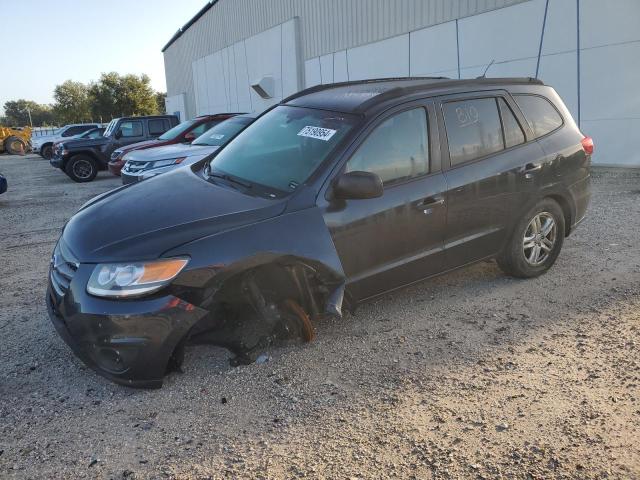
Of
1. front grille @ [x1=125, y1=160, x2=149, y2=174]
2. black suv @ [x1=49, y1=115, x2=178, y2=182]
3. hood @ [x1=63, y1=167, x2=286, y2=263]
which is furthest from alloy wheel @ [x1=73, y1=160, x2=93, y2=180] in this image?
hood @ [x1=63, y1=167, x2=286, y2=263]

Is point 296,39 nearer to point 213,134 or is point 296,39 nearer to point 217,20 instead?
point 217,20

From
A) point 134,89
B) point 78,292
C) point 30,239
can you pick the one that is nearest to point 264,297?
point 78,292

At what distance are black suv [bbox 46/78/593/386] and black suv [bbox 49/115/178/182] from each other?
11.3 meters

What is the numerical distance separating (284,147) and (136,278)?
60.7 inches

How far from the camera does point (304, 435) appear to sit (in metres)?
2.69

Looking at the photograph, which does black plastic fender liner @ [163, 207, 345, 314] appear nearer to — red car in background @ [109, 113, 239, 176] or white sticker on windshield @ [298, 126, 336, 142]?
white sticker on windshield @ [298, 126, 336, 142]

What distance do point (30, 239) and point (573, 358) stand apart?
7.03 meters

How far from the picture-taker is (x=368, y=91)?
13.1 feet

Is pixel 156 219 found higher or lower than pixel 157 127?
lower

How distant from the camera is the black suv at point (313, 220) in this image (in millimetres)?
2932

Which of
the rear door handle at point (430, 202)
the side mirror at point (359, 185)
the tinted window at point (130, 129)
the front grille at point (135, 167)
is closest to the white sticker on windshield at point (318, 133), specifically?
the side mirror at point (359, 185)

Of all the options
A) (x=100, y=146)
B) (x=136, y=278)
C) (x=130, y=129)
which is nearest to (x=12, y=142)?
(x=100, y=146)

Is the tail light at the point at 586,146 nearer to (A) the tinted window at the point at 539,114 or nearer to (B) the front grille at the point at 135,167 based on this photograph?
(A) the tinted window at the point at 539,114

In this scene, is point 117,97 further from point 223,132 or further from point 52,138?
point 223,132
